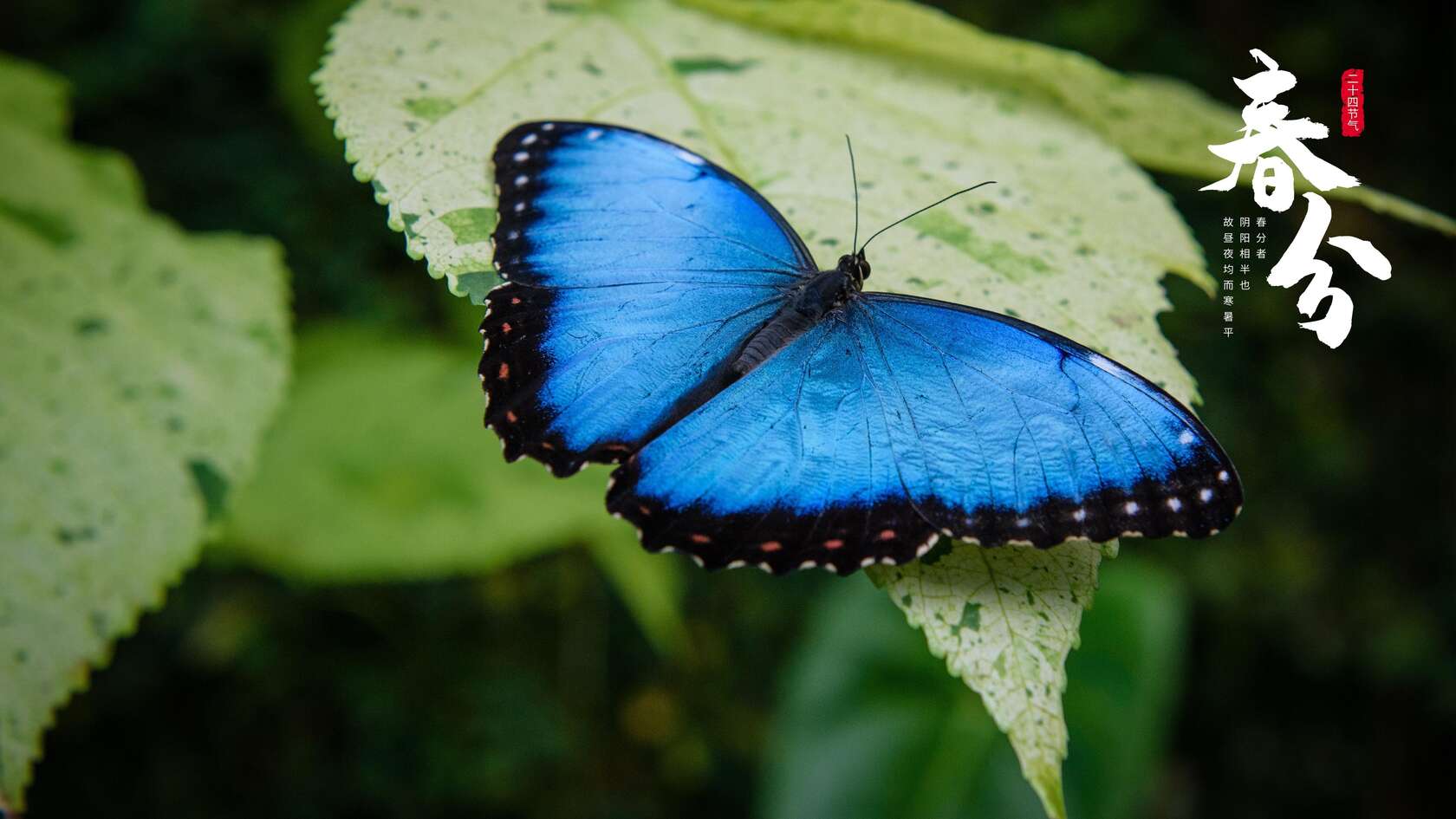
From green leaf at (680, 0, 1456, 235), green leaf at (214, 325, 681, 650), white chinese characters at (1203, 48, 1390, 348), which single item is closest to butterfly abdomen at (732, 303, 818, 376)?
green leaf at (680, 0, 1456, 235)

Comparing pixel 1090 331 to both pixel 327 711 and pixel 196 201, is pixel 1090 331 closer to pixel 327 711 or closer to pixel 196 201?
pixel 196 201

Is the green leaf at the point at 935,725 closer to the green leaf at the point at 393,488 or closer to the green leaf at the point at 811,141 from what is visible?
the green leaf at the point at 393,488

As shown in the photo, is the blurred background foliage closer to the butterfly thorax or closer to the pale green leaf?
the butterfly thorax

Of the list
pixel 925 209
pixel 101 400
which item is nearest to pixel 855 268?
pixel 925 209

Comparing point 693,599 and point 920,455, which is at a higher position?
point 920,455

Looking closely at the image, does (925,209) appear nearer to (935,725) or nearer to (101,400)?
(101,400)

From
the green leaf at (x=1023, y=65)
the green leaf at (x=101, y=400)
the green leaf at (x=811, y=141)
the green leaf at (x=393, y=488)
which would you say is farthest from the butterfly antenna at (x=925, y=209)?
the green leaf at (x=393, y=488)
